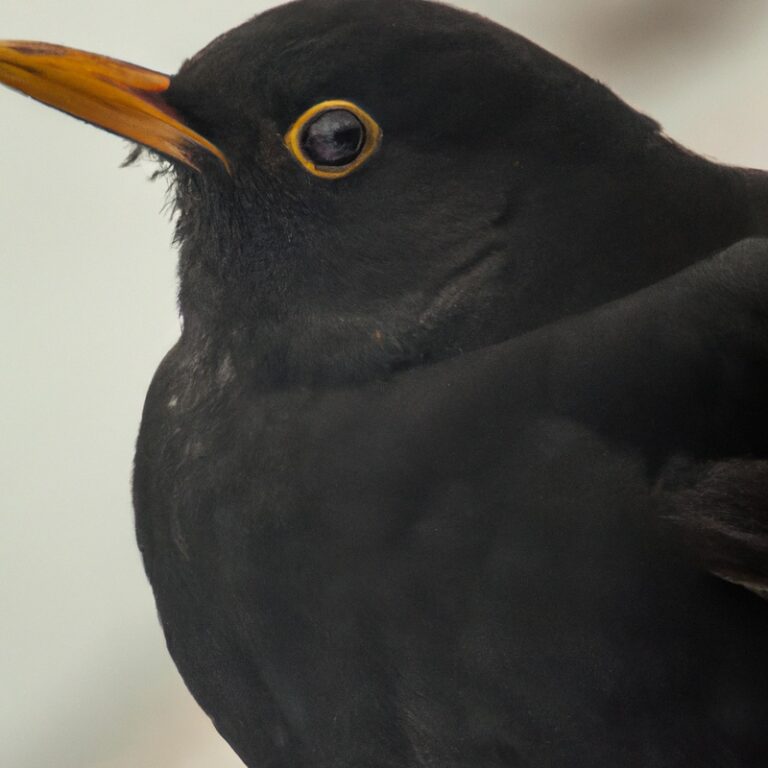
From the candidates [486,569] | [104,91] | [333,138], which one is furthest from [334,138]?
[486,569]

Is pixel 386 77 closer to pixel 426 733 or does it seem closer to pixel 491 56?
pixel 491 56

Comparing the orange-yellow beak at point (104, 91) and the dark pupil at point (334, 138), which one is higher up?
the dark pupil at point (334, 138)

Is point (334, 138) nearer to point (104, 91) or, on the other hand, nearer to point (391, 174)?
point (391, 174)

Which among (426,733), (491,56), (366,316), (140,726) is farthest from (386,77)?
(140,726)

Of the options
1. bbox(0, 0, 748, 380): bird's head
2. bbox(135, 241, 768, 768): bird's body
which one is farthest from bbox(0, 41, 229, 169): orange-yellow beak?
bbox(135, 241, 768, 768): bird's body

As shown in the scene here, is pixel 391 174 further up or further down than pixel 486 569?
further up

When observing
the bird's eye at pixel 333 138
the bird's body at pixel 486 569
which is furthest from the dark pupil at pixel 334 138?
the bird's body at pixel 486 569

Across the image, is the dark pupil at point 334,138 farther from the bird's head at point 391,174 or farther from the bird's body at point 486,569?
the bird's body at point 486,569

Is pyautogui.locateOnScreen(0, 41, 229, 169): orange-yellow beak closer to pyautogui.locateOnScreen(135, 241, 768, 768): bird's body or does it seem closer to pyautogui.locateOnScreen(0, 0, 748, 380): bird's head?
pyautogui.locateOnScreen(0, 0, 748, 380): bird's head
